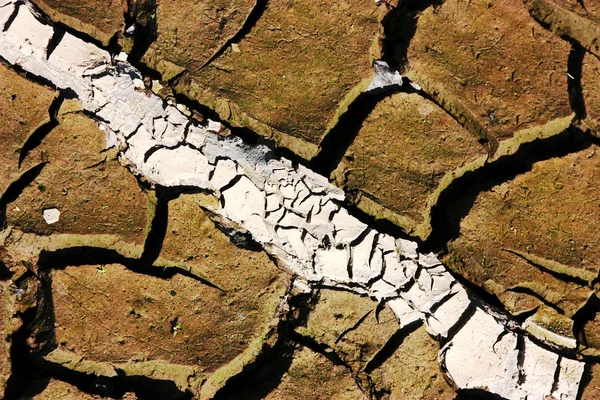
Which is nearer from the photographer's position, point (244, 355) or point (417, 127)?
point (244, 355)

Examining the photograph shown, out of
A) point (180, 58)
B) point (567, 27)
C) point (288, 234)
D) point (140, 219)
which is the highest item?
point (567, 27)

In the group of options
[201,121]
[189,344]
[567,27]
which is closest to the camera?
[189,344]

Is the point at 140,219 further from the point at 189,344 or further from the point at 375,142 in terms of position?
the point at 375,142

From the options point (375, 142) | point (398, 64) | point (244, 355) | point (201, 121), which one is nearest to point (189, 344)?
point (244, 355)

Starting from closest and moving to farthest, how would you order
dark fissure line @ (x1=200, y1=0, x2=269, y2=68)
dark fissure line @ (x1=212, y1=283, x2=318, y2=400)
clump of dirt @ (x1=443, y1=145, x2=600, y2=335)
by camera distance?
1. dark fissure line @ (x1=212, y1=283, x2=318, y2=400)
2. clump of dirt @ (x1=443, y1=145, x2=600, y2=335)
3. dark fissure line @ (x1=200, y1=0, x2=269, y2=68)

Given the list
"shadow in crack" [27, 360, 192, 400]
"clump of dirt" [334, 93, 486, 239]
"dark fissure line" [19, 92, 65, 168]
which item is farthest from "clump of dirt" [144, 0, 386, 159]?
"shadow in crack" [27, 360, 192, 400]

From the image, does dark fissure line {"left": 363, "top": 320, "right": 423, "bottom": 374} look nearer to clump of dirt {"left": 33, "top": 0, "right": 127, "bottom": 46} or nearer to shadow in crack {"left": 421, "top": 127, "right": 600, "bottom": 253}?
shadow in crack {"left": 421, "top": 127, "right": 600, "bottom": 253}

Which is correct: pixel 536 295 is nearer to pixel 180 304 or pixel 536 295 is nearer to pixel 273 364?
pixel 273 364
